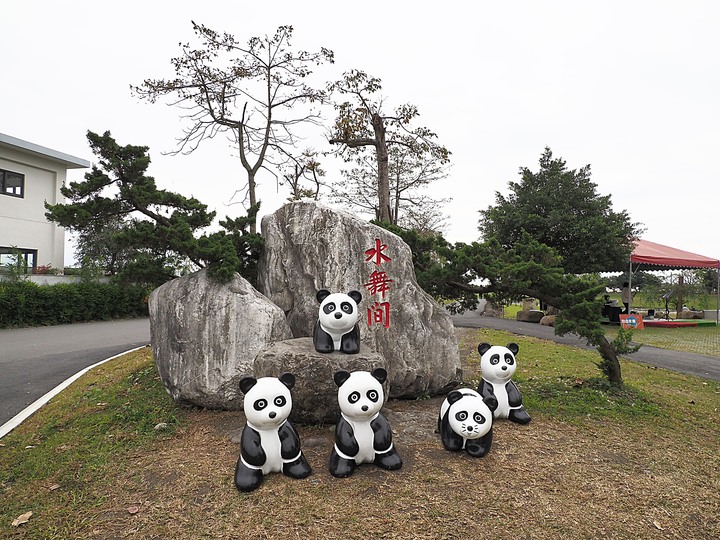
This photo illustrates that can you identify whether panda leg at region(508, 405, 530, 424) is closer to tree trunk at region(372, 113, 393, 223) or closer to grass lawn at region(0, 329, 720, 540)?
grass lawn at region(0, 329, 720, 540)

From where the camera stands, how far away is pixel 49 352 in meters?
11.3

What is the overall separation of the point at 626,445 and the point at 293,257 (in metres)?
4.81

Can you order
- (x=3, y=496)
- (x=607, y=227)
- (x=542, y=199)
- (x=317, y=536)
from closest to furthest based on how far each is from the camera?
(x=317, y=536) < (x=3, y=496) < (x=607, y=227) < (x=542, y=199)

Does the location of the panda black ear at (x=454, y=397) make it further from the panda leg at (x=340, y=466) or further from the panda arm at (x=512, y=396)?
the panda arm at (x=512, y=396)

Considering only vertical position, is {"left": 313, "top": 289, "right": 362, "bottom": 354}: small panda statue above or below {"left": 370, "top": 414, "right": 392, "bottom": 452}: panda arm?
above

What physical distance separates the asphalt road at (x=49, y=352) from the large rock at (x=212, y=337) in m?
2.55

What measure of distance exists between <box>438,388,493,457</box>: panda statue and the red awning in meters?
17.8

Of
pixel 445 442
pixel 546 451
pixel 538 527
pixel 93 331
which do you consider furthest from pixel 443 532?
pixel 93 331

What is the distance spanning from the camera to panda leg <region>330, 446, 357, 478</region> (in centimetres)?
414

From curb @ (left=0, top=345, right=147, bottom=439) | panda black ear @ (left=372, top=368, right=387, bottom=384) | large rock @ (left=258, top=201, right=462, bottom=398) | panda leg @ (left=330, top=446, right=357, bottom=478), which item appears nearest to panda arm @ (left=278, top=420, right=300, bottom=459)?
panda leg @ (left=330, top=446, right=357, bottom=478)

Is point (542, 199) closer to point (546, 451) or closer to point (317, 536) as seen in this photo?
point (546, 451)

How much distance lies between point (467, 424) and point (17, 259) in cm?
1955

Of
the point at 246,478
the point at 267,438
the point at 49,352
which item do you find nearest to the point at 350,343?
the point at 267,438

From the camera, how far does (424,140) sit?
14984 millimetres
